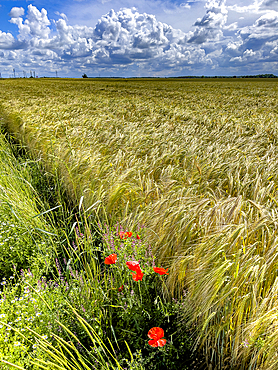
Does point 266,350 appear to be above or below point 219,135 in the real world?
below

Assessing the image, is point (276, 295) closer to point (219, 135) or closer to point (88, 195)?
point (88, 195)

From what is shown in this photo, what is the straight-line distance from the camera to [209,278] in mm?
1493

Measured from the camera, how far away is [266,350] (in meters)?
1.28

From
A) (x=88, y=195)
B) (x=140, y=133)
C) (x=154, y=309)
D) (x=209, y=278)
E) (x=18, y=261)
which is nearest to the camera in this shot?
(x=209, y=278)

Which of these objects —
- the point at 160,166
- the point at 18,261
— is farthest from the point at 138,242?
the point at 160,166

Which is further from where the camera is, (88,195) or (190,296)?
(88,195)

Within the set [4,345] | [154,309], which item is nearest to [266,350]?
[154,309]

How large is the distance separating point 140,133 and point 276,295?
14.0 ft

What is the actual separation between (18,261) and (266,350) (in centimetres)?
213

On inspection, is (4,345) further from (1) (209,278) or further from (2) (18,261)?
(1) (209,278)

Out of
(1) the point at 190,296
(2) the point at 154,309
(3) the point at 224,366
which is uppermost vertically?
(1) the point at 190,296

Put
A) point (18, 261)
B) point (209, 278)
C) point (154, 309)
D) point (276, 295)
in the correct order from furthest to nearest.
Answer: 1. point (18, 261)
2. point (154, 309)
3. point (209, 278)
4. point (276, 295)

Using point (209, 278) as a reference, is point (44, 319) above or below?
below

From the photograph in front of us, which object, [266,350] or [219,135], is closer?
[266,350]
